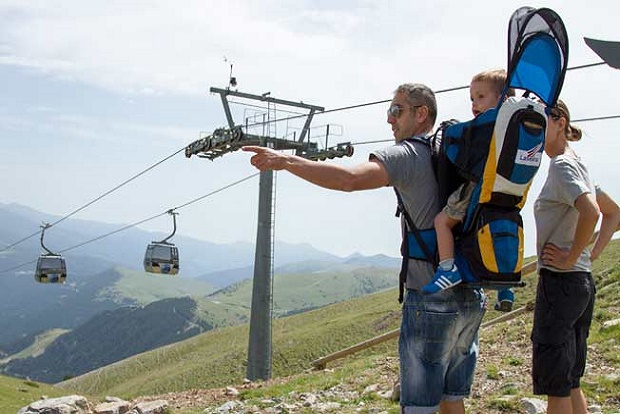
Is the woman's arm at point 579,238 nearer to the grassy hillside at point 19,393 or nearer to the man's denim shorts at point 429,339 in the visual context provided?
the man's denim shorts at point 429,339

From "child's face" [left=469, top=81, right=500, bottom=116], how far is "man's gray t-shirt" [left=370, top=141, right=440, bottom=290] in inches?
21.4

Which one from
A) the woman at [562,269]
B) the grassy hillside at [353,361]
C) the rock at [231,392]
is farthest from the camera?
the rock at [231,392]

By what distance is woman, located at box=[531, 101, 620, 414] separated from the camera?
517 centimetres

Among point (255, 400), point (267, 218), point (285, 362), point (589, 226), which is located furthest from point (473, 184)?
point (285, 362)

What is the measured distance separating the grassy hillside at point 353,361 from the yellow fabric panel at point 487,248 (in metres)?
4.29

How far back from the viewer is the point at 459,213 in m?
4.29

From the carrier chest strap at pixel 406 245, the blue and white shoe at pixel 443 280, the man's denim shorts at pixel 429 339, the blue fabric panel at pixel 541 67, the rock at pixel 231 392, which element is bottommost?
the rock at pixel 231 392

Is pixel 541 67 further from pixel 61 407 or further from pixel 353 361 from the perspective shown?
pixel 353 361

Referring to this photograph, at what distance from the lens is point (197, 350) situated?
371ft

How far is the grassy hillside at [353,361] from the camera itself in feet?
30.1

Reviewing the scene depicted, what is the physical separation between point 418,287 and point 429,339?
310mm

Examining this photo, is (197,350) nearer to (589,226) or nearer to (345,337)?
(345,337)

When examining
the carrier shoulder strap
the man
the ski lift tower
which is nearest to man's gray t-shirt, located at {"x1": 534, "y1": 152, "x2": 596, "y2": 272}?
the man

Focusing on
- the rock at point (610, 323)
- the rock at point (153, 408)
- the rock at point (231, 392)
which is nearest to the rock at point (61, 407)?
the rock at point (153, 408)
